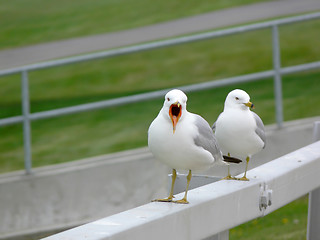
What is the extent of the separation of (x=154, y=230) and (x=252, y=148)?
3.09 feet

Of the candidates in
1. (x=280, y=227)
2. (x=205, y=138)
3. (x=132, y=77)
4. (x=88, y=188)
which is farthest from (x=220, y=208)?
(x=132, y=77)

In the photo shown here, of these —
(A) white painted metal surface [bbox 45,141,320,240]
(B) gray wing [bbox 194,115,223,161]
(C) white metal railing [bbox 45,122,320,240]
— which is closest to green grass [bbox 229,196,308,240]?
(C) white metal railing [bbox 45,122,320,240]

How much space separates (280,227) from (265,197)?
2239 mm

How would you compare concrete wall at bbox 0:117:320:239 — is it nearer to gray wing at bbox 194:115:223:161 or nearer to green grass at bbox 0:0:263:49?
gray wing at bbox 194:115:223:161

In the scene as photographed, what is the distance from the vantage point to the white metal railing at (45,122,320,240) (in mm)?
2535

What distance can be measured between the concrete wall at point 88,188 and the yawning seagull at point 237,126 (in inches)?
140

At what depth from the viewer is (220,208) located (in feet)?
10.1

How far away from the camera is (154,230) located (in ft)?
8.71

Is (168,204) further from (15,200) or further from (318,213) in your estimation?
(15,200)

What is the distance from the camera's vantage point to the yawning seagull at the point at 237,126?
11.0 ft

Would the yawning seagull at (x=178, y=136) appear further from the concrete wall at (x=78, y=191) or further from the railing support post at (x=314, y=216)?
the concrete wall at (x=78, y=191)

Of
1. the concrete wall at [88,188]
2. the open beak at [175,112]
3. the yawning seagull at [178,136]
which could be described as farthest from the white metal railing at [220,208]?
the concrete wall at [88,188]

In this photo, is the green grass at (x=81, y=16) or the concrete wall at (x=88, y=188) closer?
the concrete wall at (x=88, y=188)

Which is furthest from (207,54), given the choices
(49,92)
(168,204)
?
(168,204)
